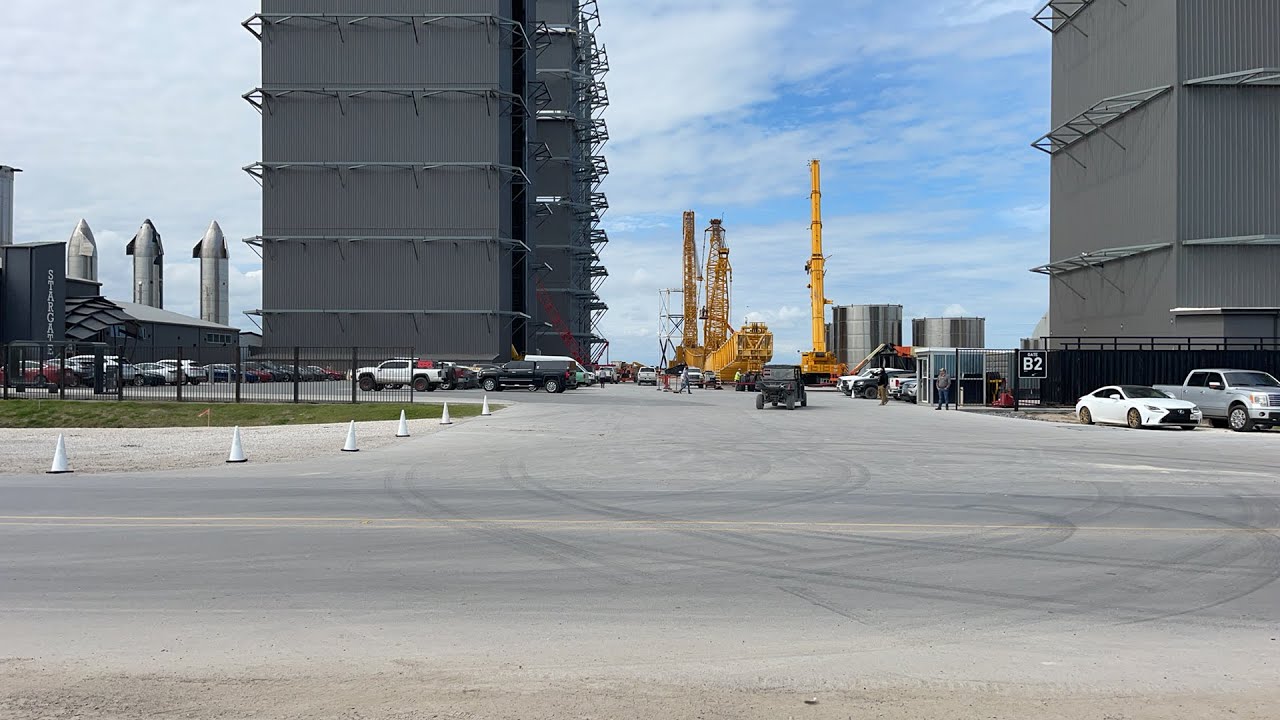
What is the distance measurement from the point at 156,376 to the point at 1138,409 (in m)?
35.5

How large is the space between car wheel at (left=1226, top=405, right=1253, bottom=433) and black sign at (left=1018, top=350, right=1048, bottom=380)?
37.3 ft

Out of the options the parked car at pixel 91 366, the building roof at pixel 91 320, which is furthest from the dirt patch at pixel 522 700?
the building roof at pixel 91 320

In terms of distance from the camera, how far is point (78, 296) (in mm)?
68000

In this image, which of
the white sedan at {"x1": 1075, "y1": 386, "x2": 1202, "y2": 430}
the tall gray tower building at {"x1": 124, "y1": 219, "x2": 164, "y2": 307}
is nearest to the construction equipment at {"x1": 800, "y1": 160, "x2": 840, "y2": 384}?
the white sedan at {"x1": 1075, "y1": 386, "x2": 1202, "y2": 430}

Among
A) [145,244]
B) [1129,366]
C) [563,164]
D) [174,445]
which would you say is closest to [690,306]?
[563,164]

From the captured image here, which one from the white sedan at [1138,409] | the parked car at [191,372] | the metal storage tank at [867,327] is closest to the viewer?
the white sedan at [1138,409]

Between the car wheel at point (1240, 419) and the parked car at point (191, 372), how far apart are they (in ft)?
118

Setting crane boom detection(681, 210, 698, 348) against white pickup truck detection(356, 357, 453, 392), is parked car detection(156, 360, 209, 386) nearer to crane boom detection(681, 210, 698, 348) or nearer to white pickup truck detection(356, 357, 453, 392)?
white pickup truck detection(356, 357, 453, 392)

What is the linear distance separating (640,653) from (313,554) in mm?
4185

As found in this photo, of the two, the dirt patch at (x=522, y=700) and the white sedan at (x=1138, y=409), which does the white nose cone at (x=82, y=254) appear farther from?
the dirt patch at (x=522, y=700)

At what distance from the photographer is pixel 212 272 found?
93.6 m

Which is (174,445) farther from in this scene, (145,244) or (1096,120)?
(145,244)

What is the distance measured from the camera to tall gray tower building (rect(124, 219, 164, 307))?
3649 inches

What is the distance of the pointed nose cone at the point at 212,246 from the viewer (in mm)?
92625
